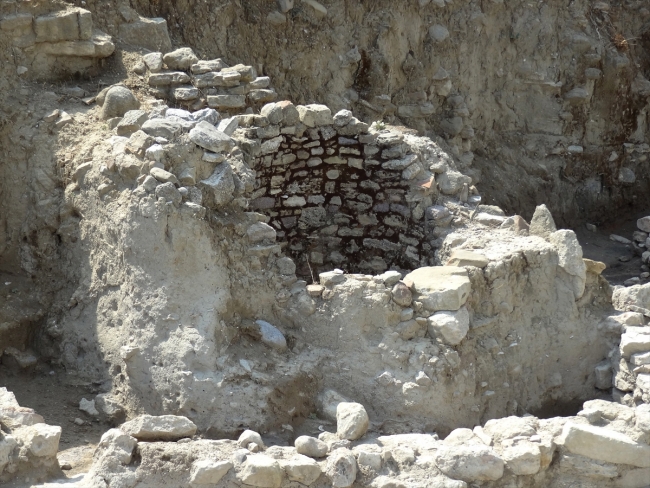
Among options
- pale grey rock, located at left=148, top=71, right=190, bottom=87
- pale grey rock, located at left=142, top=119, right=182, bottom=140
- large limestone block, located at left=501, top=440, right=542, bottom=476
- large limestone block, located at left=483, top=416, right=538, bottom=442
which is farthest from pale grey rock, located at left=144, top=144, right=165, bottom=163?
large limestone block, located at left=501, top=440, right=542, bottom=476

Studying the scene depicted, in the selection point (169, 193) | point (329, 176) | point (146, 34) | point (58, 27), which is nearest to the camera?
point (169, 193)

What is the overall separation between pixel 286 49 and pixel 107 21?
2.68 m

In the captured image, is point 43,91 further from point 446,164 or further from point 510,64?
point 510,64

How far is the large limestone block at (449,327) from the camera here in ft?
22.1

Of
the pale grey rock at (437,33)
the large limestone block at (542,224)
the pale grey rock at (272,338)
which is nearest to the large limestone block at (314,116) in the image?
the large limestone block at (542,224)

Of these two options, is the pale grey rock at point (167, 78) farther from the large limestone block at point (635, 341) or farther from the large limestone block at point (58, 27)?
the large limestone block at point (635, 341)

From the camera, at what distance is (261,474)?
541 cm

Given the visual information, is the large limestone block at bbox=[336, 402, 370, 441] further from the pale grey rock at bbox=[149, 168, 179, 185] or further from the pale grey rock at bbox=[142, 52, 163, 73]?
the pale grey rock at bbox=[142, 52, 163, 73]

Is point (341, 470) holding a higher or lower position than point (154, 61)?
lower

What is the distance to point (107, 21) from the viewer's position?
8914mm

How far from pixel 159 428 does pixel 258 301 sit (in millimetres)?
1466

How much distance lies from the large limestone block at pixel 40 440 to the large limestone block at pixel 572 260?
152 inches

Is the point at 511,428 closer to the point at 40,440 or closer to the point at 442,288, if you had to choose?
the point at 442,288

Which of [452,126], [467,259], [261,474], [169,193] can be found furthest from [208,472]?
[452,126]
